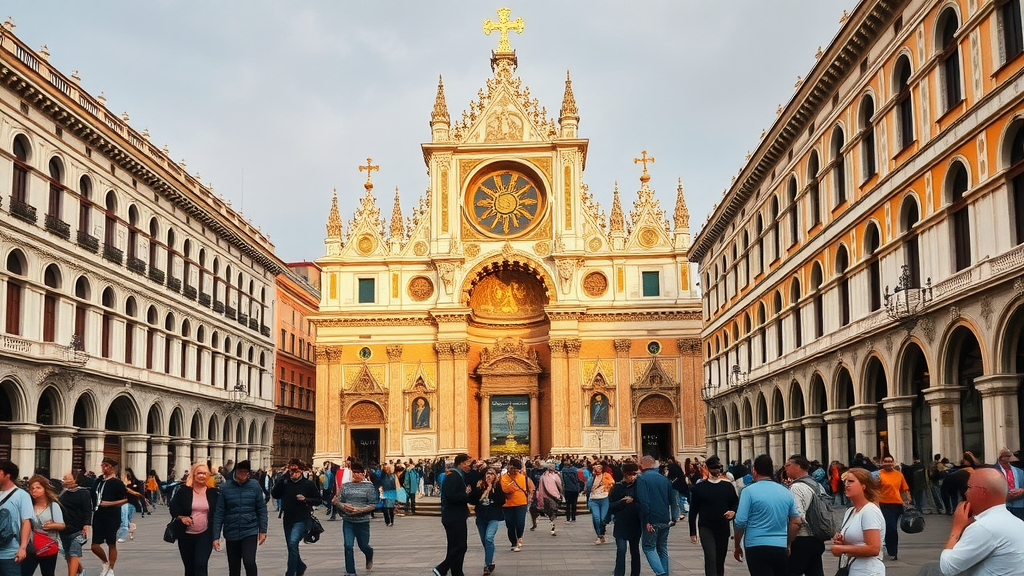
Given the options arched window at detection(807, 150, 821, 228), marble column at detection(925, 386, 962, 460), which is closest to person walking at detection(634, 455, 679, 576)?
marble column at detection(925, 386, 962, 460)

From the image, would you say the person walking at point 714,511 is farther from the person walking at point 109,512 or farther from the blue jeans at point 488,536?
the person walking at point 109,512

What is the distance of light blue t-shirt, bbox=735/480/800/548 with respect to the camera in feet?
34.8

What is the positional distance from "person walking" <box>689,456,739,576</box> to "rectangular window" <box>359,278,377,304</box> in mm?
48019

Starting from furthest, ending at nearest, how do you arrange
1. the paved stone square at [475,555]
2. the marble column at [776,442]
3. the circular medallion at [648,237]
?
the circular medallion at [648,237]
the marble column at [776,442]
the paved stone square at [475,555]

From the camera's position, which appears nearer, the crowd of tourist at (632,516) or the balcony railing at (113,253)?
the crowd of tourist at (632,516)

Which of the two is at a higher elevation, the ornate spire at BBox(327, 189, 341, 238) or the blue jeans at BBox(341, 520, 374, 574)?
the ornate spire at BBox(327, 189, 341, 238)

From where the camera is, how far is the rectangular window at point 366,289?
2402 inches

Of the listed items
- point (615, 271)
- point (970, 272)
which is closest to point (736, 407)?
point (615, 271)

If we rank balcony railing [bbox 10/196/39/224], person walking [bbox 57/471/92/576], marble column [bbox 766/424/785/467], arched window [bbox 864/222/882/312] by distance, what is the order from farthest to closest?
marble column [bbox 766/424/785/467] → balcony railing [bbox 10/196/39/224] → arched window [bbox 864/222/882/312] → person walking [bbox 57/471/92/576]

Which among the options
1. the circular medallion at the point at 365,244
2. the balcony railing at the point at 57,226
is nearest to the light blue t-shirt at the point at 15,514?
the balcony railing at the point at 57,226

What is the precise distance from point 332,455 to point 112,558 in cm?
4363

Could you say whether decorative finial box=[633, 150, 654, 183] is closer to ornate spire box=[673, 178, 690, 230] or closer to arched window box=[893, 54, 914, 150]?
ornate spire box=[673, 178, 690, 230]

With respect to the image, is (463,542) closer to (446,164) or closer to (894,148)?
(894,148)

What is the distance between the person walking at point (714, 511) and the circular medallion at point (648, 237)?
4655 cm
